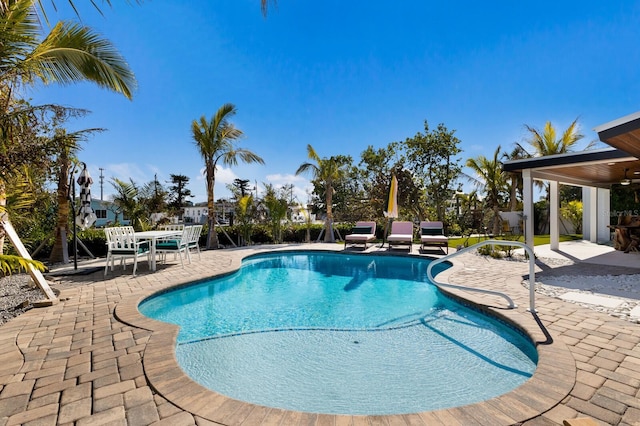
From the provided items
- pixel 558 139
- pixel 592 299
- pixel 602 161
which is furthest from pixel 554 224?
pixel 558 139

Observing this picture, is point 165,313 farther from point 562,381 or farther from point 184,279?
point 562,381

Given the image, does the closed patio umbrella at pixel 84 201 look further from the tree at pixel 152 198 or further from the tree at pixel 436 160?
the tree at pixel 436 160

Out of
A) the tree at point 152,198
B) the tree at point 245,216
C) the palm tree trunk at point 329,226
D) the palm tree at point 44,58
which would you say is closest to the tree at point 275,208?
the tree at point 245,216

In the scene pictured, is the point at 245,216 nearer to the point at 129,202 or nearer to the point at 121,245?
the point at 129,202

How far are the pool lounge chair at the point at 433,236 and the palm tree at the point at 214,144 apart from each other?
8678 millimetres

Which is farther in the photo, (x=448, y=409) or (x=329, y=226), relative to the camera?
(x=329, y=226)

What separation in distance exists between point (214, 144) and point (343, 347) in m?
11.5

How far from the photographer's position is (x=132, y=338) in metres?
3.56

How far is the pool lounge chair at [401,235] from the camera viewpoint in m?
11.5

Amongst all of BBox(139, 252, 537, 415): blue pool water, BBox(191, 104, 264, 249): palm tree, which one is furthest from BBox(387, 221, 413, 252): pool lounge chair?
BBox(191, 104, 264, 249): palm tree

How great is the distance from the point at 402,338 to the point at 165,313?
162 inches

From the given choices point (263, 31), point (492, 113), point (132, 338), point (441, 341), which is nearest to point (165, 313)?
point (132, 338)

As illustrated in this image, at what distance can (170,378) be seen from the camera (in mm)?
2629

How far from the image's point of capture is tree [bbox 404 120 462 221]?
17906 millimetres
